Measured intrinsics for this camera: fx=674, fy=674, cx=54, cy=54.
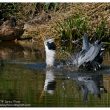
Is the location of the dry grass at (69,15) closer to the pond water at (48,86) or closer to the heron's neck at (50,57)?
the pond water at (48,86)

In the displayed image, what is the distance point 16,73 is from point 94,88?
3.58 ft

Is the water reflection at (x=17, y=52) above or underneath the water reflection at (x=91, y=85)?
above

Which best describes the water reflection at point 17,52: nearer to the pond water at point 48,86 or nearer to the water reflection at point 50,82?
the pond water at point 48,86

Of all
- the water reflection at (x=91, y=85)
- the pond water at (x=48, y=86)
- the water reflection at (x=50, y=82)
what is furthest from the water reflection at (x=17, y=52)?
the water reflection at (x=91, y=85)

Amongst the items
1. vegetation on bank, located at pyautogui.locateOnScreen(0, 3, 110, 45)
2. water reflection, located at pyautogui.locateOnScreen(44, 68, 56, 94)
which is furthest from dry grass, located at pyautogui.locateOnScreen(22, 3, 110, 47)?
water reflection, located at pyautogui.locateOnScreen(44, 68, 56, 94)

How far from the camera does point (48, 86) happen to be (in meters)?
6.90

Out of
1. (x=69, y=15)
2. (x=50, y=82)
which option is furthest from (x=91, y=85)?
(x=69, y=15)

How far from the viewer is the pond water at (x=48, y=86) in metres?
6.34

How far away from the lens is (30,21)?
35.1 ft

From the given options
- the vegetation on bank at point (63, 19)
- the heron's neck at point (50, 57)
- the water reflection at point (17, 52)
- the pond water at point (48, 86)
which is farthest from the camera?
the vegetation on bank at point (63, 19)

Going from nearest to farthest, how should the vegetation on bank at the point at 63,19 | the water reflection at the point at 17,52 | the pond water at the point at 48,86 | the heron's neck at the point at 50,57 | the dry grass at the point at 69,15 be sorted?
the pond water at the point at 48,86, the heron's neck at the point at 50,57, the water reflection at the point at 17,52, the vegetation on bank at the point at 63,19, the dry grass at the point at 69,15

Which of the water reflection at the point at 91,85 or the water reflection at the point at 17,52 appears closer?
the water reflection at the point at 91,85

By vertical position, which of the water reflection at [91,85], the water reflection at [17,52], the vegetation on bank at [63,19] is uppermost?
the vegetation on bank at [63,19]

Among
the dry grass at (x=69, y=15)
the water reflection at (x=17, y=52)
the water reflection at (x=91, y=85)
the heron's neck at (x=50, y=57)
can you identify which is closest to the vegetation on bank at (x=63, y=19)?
the dry grass at (x=69, y=15)
